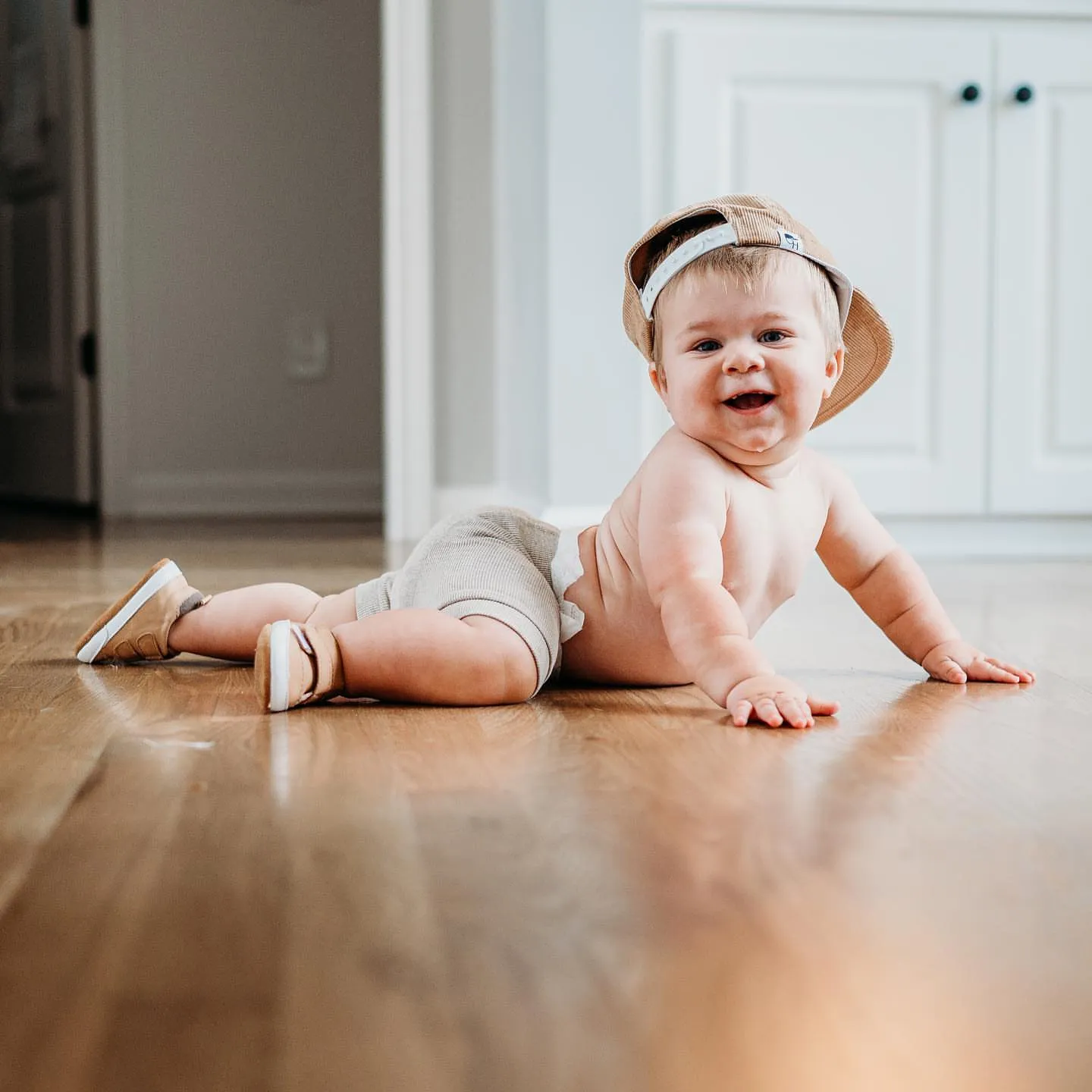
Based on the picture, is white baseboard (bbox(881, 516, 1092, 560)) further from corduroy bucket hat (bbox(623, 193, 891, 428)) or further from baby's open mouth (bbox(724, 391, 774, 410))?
baby's open mouth (bbox(724, 391, 774, 410))

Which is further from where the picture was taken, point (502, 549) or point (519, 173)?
point (519, 173)

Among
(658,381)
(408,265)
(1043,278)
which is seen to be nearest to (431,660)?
(658,381)

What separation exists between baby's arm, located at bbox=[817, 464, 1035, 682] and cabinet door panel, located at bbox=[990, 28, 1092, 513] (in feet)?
3.88

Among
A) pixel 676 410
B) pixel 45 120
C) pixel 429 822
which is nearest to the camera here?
pixel 429 822

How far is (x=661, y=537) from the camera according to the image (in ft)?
3.36

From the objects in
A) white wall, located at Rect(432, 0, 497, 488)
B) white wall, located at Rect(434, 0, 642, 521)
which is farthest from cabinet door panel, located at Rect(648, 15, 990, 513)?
white wall, located at Rect(432, 0, 497, 488)

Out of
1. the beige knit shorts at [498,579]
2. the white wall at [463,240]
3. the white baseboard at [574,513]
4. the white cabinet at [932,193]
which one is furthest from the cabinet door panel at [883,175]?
the beige knit shorts at [498,579]

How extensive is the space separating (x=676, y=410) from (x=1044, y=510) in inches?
55.8

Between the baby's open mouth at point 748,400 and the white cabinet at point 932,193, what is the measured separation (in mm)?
1161

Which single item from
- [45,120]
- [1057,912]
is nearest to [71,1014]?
[1057,912]

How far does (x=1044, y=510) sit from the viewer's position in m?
2.29

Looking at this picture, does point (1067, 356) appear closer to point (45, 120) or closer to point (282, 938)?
point (282, 938)

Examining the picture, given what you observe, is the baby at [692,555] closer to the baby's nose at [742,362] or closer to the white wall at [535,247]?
the baby's nose at [742,362]

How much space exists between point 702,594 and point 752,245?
0.82 ft
